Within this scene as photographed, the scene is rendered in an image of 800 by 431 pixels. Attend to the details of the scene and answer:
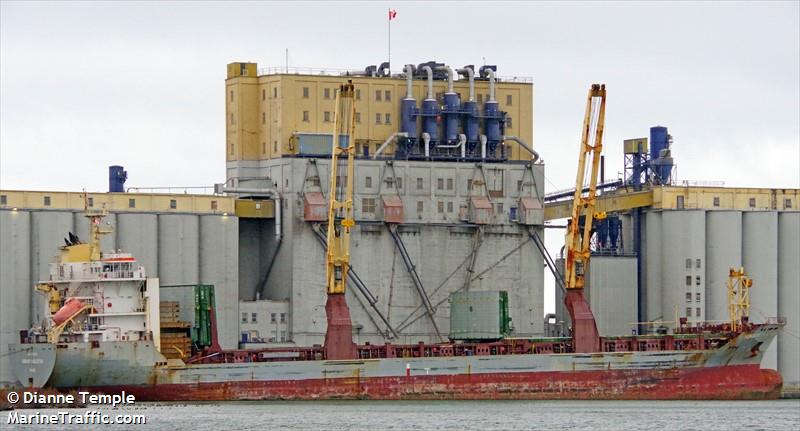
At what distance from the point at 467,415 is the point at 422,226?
31143mm

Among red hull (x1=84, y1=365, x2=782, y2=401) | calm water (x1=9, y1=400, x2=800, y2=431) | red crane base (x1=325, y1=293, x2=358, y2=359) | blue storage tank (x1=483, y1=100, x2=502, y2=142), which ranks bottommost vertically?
calm water (x1=9, y1=400, x2=800, y2=431)

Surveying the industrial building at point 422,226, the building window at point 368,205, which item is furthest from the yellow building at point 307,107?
the building window at point 368,205

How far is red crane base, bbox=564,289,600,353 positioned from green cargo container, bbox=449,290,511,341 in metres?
3.77

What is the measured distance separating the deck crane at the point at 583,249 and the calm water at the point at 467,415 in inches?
179

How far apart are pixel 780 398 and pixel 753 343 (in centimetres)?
1121

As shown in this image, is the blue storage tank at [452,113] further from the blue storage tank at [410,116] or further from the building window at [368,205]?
the building window at [368,205]

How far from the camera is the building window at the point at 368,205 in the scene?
14112 cm

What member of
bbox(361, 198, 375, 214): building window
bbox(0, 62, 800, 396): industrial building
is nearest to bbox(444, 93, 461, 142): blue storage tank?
bbox(0, 62, 800, 396): industrial building

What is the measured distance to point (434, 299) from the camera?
142m

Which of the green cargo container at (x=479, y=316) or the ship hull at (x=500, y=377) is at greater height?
the green cargo container at (x=479, y=316)

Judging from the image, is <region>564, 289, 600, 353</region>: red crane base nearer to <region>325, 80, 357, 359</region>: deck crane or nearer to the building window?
<region>325, 80, 357, 359</region>: deck crane

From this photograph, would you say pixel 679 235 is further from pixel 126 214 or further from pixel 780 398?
pixel 126 214

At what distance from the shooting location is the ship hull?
406ft

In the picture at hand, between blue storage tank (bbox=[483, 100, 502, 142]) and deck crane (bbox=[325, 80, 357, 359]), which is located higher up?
blue storage tank (bbox=[483, 100, 502, 142])
